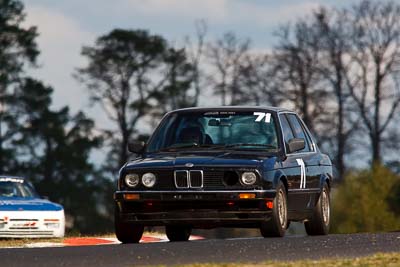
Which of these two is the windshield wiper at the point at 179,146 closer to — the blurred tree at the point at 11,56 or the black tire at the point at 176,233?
the black tire at the point at 176,233

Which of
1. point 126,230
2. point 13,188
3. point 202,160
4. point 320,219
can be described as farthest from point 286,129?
point 13,188

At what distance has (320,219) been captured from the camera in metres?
19.4

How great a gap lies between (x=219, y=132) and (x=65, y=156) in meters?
57.6

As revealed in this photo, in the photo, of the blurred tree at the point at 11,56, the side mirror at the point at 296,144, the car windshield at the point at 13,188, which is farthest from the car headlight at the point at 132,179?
the blurred tree at the point at 11,56

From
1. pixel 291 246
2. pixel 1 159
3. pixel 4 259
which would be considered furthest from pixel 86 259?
pixel 1 159

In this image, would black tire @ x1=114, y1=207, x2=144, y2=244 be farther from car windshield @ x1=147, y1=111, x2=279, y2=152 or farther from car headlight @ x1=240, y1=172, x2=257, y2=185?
car headlight @ x1=240, y1=172, x2=257, y2=185

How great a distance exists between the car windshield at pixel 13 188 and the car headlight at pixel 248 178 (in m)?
11.6

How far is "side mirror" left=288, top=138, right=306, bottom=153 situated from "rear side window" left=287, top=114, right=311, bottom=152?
771mm

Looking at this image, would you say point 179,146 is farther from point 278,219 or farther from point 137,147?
point 278,219

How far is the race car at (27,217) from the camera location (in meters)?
27.4

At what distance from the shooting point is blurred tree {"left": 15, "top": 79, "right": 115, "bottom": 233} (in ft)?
247

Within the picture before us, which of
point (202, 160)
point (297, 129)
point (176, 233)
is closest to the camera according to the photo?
point (202, 160)

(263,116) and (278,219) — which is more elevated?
(263,116)

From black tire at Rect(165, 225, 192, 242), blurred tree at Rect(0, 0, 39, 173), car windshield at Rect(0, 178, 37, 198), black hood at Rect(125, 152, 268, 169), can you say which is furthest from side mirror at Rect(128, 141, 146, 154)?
blurred tree at Rect(0, 0, 39, 173)
